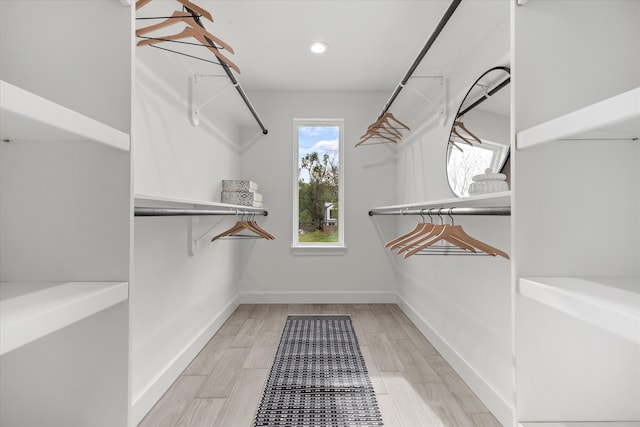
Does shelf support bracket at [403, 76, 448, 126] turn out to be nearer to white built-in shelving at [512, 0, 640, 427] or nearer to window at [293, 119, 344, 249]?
window at [293, 119, 344, 249]

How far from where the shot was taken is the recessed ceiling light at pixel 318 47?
8.65 feet

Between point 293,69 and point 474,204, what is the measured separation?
7.04 ft

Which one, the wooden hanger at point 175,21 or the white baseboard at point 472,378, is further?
the white baseboard at point 472,378

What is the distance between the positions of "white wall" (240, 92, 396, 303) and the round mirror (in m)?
1.51

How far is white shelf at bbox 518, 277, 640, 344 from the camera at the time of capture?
1.75 feet

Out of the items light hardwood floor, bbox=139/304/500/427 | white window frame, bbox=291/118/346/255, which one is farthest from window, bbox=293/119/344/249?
light hardwood floor, bbox=139/304/500/427

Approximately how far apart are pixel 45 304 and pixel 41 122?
1.04 feet

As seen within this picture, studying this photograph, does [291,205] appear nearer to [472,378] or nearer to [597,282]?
[472,378]

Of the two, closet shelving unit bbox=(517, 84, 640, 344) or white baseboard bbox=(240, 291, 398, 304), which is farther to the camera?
white baseboard bbox=(240, 291, 398, 304)

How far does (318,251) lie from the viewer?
3.80 m

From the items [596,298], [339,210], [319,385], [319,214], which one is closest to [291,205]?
[319,214]

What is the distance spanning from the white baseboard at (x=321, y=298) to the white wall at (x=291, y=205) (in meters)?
0.01

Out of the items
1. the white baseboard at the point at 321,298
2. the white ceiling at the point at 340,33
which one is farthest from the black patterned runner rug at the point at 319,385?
the white ceiling at the point at 340,33

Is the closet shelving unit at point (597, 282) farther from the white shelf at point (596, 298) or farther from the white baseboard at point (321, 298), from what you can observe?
the white baseboard at point (321, 298)
